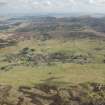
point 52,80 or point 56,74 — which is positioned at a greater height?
point 52,80

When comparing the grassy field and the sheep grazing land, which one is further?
the grassy field

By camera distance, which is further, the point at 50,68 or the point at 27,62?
the point at 27,62

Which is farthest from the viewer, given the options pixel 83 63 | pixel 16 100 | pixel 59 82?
pixel 83 63

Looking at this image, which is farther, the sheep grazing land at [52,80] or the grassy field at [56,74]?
the grassy field at [56,74]

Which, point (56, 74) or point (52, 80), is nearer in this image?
point (52, 80)

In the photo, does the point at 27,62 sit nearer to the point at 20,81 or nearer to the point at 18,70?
the point at 18,70

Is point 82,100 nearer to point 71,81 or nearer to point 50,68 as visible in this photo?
point 71,81

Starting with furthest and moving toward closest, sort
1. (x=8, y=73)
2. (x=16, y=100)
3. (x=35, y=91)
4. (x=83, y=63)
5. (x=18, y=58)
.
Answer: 1. (x=18, y=58)
2. (x=83, y=63)
3. (x=8, y=73)
4. (x=35, y=91)
5. (x=16, y=100)

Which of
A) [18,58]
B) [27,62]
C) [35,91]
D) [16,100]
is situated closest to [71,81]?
[35,91]

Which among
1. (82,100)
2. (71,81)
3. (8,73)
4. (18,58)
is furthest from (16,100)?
(18,58)
